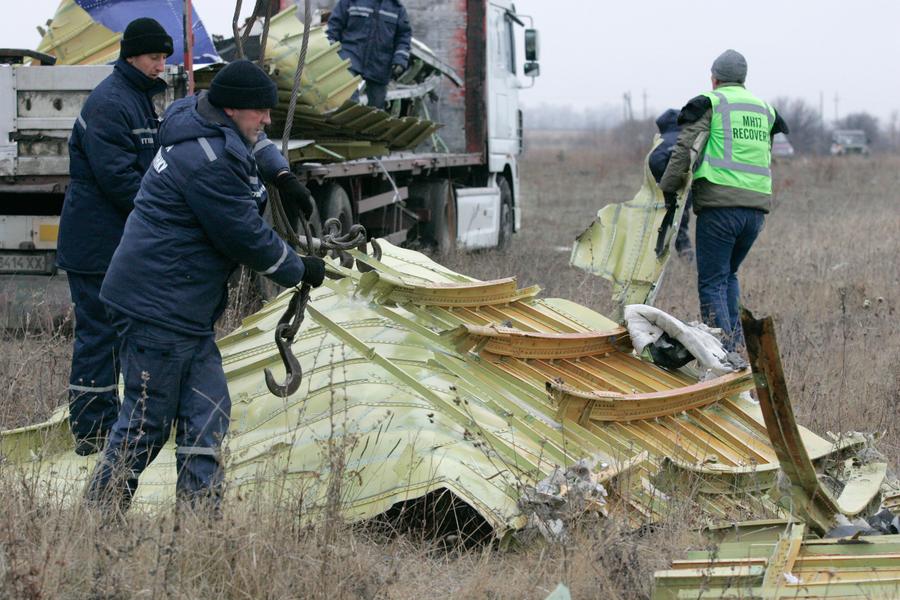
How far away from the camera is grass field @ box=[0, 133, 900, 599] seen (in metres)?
3.13

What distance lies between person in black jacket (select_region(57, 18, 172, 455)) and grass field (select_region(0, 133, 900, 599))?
1.28ft

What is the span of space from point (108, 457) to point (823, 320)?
19.4 feet

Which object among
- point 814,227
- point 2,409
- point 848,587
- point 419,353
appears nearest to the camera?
point 848,587

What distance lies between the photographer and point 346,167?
29.2 feet

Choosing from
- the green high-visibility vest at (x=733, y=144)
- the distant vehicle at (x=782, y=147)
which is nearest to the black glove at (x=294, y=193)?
the green high-visibility vest at (x=733, y=144)

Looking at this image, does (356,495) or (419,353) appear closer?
(356,495)

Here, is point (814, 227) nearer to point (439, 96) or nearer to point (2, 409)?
point (439, 96)

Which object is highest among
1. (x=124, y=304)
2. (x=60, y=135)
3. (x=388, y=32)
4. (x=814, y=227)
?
(x=388, y=32)

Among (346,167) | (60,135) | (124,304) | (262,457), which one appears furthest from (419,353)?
(346,167)

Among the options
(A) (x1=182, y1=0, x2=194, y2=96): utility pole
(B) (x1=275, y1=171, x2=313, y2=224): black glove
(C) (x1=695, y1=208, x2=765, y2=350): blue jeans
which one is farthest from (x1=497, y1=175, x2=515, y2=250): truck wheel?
(B) (x1=275, y1=171, x2=313, y2=224): black glove

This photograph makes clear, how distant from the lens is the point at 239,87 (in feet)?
12.3

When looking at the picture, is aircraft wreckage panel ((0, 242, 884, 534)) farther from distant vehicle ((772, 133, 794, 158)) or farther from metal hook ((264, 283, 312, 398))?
distant vehicle ((772, 133, 794, 158))

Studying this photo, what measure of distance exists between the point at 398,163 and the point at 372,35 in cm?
112

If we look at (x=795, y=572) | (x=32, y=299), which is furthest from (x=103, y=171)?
(x=795, y=572)
